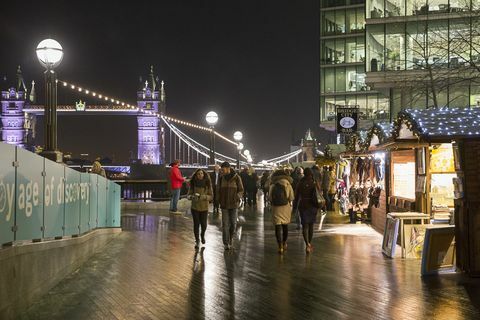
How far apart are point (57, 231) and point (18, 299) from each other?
239cm

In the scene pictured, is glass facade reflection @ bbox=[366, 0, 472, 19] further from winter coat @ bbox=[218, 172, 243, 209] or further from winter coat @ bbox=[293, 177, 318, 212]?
winter coat @ bbox=[218, 172, 243, 209]

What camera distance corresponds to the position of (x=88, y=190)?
42.0 feet

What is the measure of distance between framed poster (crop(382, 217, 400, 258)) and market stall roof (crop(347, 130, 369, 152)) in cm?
674

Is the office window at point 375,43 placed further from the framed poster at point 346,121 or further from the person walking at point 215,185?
the person walking at point 215,185

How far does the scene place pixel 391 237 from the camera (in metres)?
12.6

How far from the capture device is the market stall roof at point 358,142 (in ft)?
65.3

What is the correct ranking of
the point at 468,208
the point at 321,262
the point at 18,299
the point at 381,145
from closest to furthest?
the point at 18,299 < the point at 468,208 < the point at 321,262 < the point at 381,145

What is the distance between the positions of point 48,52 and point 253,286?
326 inches

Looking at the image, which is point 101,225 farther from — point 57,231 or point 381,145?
point 381,145

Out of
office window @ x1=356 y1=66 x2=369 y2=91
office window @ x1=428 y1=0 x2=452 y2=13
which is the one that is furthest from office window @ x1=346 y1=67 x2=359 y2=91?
office window @ x1=428 y1=0 x2=452 y2=13

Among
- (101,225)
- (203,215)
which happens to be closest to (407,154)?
(203,215)

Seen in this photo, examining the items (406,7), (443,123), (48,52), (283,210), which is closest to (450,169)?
(443,123)

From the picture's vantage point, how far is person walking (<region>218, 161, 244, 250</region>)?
44.2 ft

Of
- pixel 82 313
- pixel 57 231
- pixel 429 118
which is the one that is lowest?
pixel 82 313
